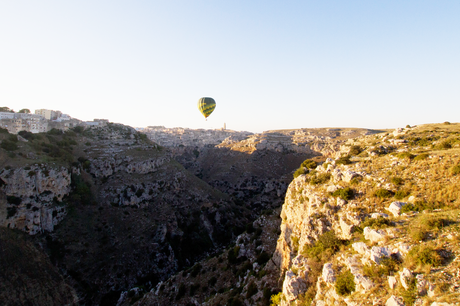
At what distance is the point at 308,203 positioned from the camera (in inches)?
666

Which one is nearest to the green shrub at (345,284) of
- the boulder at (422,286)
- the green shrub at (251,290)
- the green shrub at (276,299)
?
the boulder at (422,286)

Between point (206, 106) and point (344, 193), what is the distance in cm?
5566

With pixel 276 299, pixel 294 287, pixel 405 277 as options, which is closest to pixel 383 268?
pixel 405 277

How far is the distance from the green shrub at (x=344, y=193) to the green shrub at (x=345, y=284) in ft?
19.5

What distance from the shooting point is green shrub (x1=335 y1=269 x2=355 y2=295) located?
366 inches

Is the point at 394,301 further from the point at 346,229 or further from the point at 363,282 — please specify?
the point at 346,229

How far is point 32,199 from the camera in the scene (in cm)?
4047

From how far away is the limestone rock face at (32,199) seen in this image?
3719 centimetres

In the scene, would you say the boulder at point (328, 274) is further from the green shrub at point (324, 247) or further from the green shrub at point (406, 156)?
the green shrub at point (406, 156)

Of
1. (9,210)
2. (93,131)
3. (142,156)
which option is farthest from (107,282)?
(93,131)

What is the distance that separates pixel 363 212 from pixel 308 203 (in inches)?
164

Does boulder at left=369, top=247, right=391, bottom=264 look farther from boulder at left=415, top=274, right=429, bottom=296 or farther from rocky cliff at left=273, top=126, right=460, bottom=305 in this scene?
→ boulder at left=415, top=274, right=429, bottom=296

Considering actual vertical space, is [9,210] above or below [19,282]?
above

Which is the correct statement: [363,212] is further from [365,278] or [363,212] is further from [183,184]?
[183,184]
